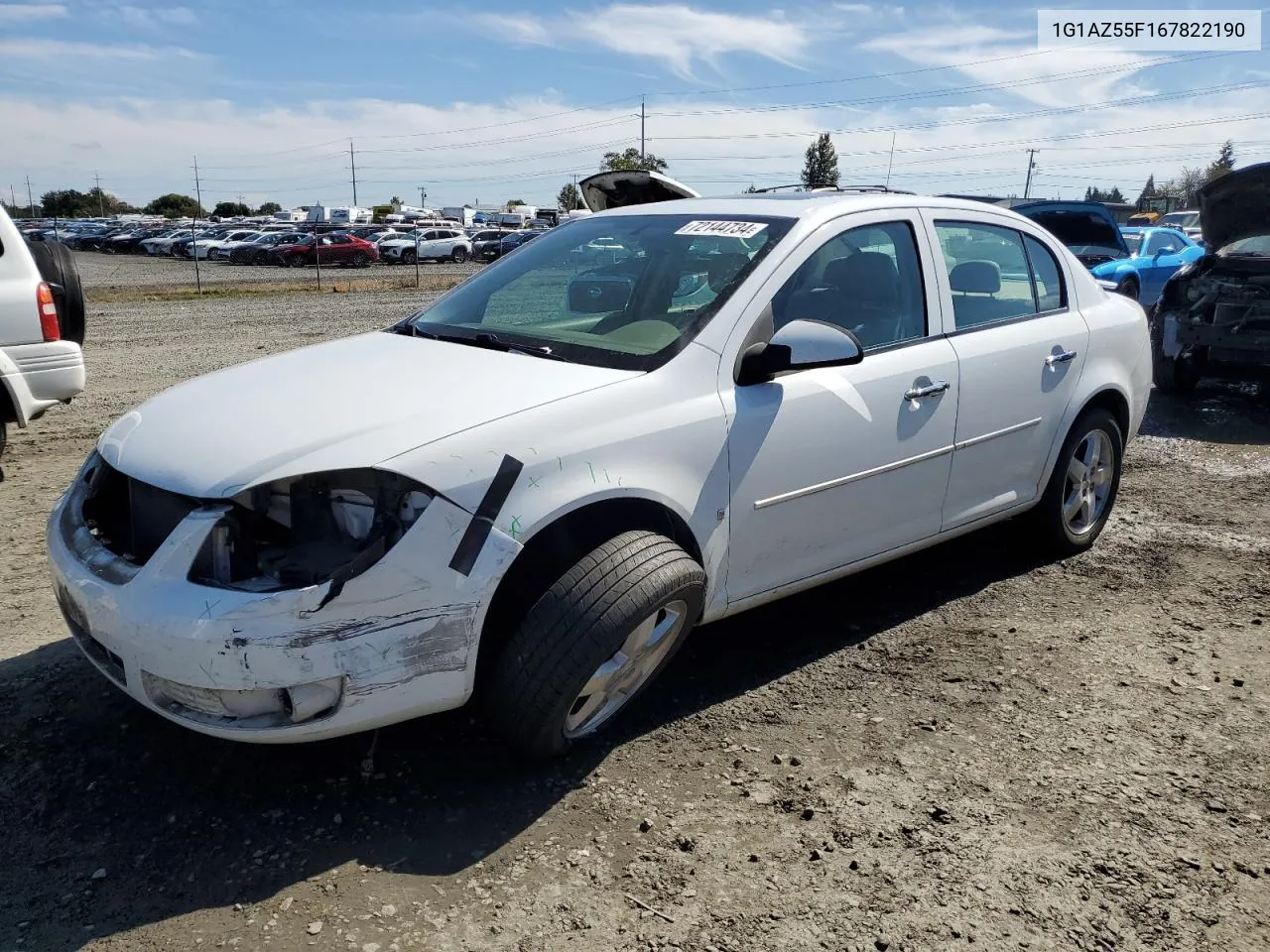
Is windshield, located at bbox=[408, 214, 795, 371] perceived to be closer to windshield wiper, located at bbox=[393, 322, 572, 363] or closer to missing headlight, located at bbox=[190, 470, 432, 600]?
windshield wiper, located at bbox=[393, 322, 572, 363]

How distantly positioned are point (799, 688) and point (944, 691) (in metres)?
0.51

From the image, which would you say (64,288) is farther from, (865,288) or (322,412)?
(865,288)

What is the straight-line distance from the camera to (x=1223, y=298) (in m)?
8.25

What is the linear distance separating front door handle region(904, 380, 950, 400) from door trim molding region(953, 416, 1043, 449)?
0.85ft

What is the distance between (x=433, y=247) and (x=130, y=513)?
3899cm

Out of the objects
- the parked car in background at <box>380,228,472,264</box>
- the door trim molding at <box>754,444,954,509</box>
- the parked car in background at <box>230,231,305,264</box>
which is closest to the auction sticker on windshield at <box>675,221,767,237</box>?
the door trim molding at <box>754,444,954,509</box>

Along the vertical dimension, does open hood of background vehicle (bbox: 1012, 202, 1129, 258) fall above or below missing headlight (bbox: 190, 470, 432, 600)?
above

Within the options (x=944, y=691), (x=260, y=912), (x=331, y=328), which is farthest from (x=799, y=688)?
(x=331, y=328)

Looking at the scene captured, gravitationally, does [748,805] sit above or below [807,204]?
below

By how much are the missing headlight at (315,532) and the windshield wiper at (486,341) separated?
841mm

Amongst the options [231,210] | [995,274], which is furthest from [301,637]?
[231,210]

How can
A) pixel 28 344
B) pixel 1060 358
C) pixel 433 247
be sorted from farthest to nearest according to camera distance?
1. pixel 433 247
2. pixel 28 344
3. pixel 1060 358

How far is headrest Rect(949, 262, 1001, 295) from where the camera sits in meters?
4.05

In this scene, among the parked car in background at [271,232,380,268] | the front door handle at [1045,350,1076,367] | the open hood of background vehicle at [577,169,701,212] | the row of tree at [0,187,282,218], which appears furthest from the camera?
the row of tree at [0,187,282,218]
